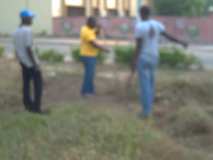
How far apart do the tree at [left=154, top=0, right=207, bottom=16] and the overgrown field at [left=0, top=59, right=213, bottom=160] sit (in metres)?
32.2

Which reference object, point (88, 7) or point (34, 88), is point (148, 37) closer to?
point (34, 88)

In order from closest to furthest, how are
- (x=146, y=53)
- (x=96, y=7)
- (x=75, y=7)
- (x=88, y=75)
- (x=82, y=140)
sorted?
(x=82, y=140) → (x=146, y=53) → (x=88, y=75) → (x=75, y=7) → (x=96, y=7)

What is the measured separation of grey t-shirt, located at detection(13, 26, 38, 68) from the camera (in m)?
8.49

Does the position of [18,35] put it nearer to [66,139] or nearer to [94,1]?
[66,139]

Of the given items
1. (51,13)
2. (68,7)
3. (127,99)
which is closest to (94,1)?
(68,7)

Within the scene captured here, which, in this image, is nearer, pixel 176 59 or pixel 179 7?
pixel 176 59

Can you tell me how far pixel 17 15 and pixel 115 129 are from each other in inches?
1371

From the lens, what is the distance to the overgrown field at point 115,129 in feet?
19.9

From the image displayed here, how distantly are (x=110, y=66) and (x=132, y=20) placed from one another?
22.9 metres

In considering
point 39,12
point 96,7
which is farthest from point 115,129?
point 96,7

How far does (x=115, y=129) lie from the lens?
6.56 meters

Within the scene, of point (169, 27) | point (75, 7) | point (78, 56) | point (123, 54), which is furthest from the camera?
point (75, 7)

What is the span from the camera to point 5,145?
608cm

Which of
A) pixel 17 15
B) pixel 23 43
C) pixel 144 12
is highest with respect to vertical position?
pixel 144 12
